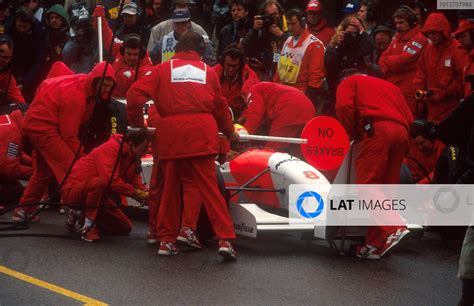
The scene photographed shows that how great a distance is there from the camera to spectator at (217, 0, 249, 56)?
15.2m

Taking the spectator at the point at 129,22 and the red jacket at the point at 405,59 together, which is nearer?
the red jacket at the point at 405,59

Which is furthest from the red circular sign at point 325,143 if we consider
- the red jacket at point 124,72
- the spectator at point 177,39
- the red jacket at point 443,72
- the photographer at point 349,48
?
the spectator at point 177,39

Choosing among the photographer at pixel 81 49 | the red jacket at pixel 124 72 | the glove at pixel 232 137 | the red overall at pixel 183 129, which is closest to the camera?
the red overall at pixel 183 129

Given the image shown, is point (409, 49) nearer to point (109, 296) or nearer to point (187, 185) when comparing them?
point (187, 185)

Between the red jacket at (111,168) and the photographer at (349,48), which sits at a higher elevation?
the photographer at (349,48)

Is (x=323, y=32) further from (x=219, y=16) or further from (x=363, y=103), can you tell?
(x=363, y=103)

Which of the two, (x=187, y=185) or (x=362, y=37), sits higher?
(x=362, y=37)

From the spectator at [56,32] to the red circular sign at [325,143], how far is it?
6112 mm

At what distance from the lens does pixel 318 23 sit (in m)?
14.7

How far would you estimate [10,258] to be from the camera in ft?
33.1

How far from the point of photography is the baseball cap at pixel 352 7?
47.1ft

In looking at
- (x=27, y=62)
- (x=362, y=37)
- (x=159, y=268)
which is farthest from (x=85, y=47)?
(x=159, y=268)

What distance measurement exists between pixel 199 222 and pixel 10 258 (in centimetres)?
172

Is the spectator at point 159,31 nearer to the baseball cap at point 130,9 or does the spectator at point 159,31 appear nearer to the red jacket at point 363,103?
the baseball cap at point 130,9
